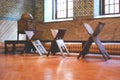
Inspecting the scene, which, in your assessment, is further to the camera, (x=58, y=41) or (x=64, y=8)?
(x=64, y=8)

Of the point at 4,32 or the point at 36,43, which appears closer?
the point at 36,43

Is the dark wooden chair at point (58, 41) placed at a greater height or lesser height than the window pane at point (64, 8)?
lesser

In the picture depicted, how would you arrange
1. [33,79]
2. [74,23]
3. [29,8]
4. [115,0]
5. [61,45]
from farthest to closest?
1. [29,8]
2. [74,23]
3. [115,0]
4. [61,45]
5. [33,79]

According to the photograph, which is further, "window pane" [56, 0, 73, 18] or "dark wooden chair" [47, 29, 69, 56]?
"window pane" [56, 0, 73, 18]

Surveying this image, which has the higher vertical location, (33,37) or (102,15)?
(102,15)

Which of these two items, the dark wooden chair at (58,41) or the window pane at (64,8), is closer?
the dark wooden chair at (58,41)

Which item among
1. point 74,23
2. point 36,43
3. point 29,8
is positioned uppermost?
point 29,8

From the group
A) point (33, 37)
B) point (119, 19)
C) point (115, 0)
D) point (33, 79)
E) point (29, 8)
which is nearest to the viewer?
point (33, 79)

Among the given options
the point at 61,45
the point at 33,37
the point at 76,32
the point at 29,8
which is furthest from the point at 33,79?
the point at 29,8

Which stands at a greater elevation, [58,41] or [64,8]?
[64,8]

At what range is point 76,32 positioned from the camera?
9.60 m

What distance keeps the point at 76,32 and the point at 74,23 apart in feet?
1.26

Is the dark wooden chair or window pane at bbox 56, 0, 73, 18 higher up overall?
window pane at bbox 56, 0, 73, 18

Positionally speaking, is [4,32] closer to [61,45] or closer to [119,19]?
[61,45]
